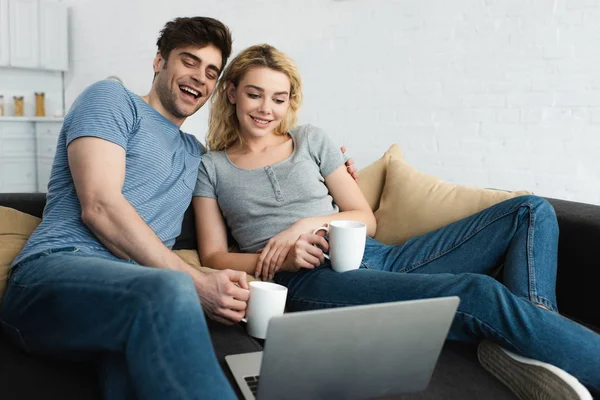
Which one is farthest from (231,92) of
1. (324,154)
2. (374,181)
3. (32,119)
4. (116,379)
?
(32,119)

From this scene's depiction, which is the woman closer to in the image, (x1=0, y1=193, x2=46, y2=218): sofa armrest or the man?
the man

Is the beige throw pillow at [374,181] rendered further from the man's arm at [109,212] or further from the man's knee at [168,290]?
the man's knee at [168,290]

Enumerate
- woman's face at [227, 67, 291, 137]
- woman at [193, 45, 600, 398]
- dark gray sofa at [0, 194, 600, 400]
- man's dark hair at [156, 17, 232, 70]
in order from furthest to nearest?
woman's face at [227, 67, 291, 137] → man's dark hair at [156, 17, 232, 70] → woman at [193, 45, 600, 398] → dark gray sofa at [0, 194, 600, 400]

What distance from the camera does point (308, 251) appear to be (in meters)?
1.53

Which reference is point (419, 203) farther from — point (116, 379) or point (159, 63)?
point (116, 379)

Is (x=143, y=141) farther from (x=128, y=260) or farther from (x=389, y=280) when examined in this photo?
(x=389, y=280)

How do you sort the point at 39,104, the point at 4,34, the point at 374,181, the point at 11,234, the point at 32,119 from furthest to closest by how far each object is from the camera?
1. the point at 39,104
2. the point at 32,119
3. the point at 4,34
4. the point at 374,181
5. the point at 11,234

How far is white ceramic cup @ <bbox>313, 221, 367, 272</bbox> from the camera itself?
1.39 meters

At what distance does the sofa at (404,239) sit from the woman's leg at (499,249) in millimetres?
154

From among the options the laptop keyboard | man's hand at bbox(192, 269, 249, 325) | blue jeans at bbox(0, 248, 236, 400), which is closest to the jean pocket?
blue jeans at bbox(0, 248, 236, 400)

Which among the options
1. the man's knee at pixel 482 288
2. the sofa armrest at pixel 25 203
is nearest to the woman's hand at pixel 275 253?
the man's knee at pixel 482 288

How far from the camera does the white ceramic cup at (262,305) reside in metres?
1.20

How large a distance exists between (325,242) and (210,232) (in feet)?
1.45

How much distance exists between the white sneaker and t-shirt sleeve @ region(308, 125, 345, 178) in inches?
31.5
